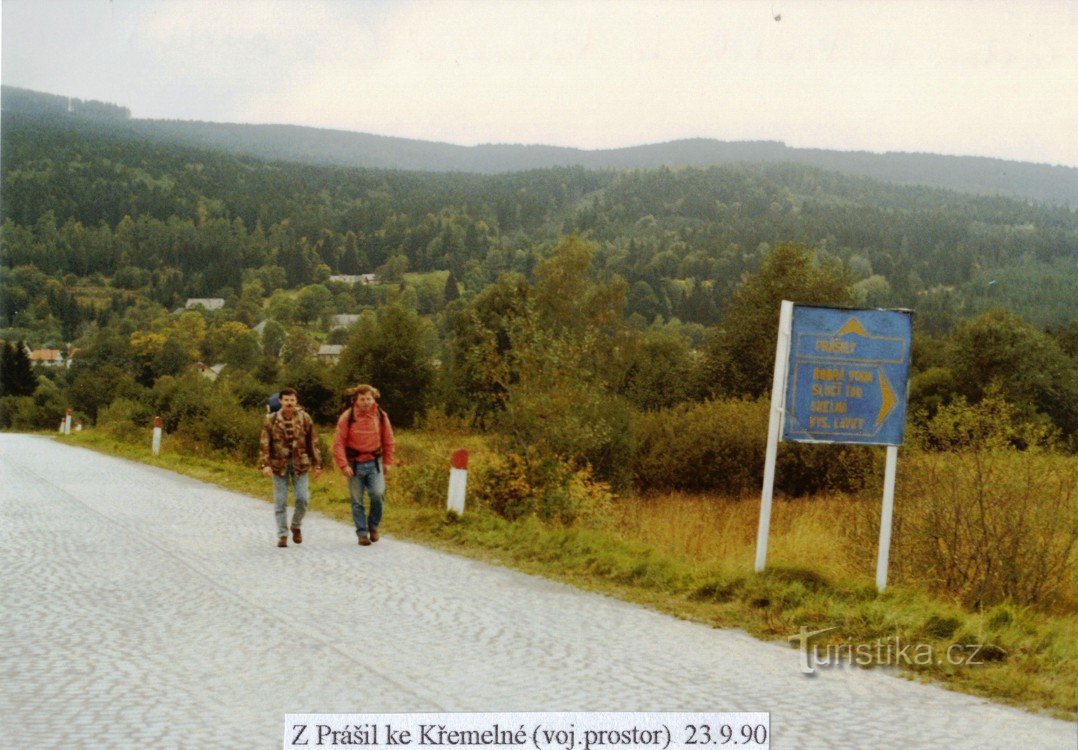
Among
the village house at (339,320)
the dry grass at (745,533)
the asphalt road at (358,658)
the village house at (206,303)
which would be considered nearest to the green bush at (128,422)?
the dry grass at (745,533)

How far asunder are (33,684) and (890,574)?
7568mm

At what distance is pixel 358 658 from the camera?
6562 mm

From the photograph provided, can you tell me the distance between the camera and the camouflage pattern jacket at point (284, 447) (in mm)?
12641

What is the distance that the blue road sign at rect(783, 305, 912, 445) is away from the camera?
379 inches

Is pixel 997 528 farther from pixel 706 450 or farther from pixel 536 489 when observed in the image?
pixel 706 450

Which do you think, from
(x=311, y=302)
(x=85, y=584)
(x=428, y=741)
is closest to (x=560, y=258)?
(x=85, y=584)

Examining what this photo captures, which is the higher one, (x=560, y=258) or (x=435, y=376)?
(x=560, y=258)

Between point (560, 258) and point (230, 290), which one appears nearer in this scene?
point (560, 258)

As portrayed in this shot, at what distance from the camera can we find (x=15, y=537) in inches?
499

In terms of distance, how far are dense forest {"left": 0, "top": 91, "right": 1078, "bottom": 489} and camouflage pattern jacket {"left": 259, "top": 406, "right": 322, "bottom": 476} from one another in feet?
12.2

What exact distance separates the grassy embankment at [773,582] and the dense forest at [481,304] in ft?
6.35

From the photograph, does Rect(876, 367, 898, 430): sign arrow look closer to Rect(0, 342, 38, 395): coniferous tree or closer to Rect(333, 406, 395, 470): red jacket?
Rect(333, 406, 395, 470): red jacket

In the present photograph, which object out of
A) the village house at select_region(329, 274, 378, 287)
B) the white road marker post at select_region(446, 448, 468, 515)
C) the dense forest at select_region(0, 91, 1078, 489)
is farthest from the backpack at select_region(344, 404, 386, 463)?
the village house at select_region(329, 274, 378, 287)

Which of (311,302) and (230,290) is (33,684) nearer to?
(311,302)
